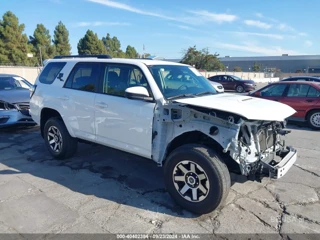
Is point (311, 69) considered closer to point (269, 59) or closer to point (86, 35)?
point (269, 59)

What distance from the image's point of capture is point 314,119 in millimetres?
8242

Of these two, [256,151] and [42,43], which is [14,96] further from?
[42,43]

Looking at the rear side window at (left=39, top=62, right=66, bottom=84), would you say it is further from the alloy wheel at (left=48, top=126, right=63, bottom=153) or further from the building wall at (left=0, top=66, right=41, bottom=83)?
the building wall at (left=0, top=66, right=41, bottom=83)

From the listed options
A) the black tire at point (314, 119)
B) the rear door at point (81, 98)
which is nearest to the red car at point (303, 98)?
the black tire at point (314, 119)

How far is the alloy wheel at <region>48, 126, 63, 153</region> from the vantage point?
16.5ft

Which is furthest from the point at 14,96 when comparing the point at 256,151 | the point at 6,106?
the point at 256,151

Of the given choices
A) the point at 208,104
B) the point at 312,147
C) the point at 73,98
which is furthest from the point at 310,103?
the point at 73,98

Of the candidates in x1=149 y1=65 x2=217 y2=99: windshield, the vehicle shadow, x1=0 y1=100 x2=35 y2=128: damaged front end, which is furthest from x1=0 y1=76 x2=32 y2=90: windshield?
x1=149 y1=65 x2=217 y2=99: windshield

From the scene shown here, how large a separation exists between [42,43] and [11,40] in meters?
6.48

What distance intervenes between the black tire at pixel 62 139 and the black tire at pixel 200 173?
2.35 metres

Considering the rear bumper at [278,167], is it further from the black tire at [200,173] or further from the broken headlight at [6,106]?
the broken headlight at [6,106]

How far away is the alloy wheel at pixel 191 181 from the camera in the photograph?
10.4 ft

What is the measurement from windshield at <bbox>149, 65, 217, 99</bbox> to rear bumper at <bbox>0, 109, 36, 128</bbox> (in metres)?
4.76

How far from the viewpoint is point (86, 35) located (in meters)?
47.0
